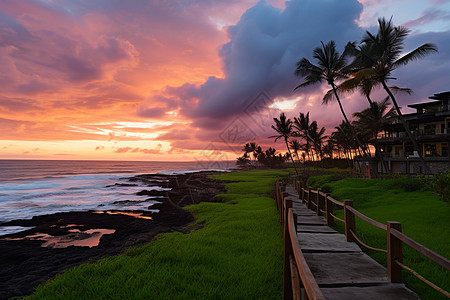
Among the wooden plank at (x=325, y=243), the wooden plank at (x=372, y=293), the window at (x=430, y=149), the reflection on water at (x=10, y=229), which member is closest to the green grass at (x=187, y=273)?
the wooden plank at (x=325, y=243)

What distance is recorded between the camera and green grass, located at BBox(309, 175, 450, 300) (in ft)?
16.3

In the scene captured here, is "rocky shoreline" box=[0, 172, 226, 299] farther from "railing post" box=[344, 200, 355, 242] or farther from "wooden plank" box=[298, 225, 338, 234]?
"railing post" box=[344, 200, 355, 242]

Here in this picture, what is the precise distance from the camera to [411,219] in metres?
9.02

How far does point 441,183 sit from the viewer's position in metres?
9.28

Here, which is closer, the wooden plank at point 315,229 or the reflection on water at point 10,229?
the wooden plank at point 315,229

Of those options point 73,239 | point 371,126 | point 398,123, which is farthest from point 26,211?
point 398,123

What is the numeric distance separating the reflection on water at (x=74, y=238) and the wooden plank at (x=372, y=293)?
10008mm

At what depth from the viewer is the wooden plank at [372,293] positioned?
371 centimetres

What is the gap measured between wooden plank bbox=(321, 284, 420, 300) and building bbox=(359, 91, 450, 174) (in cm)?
3494

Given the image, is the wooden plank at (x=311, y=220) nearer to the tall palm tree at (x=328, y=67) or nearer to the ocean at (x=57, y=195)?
the ocean at (x=57, y=195)

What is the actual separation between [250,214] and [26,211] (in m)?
19.1

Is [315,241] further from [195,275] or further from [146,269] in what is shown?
[146,269]

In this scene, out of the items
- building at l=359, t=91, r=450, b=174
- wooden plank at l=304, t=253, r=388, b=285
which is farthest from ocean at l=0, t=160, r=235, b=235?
building at l=359, t=91, r=450, b=174

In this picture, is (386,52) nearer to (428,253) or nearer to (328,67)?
(328,67)
